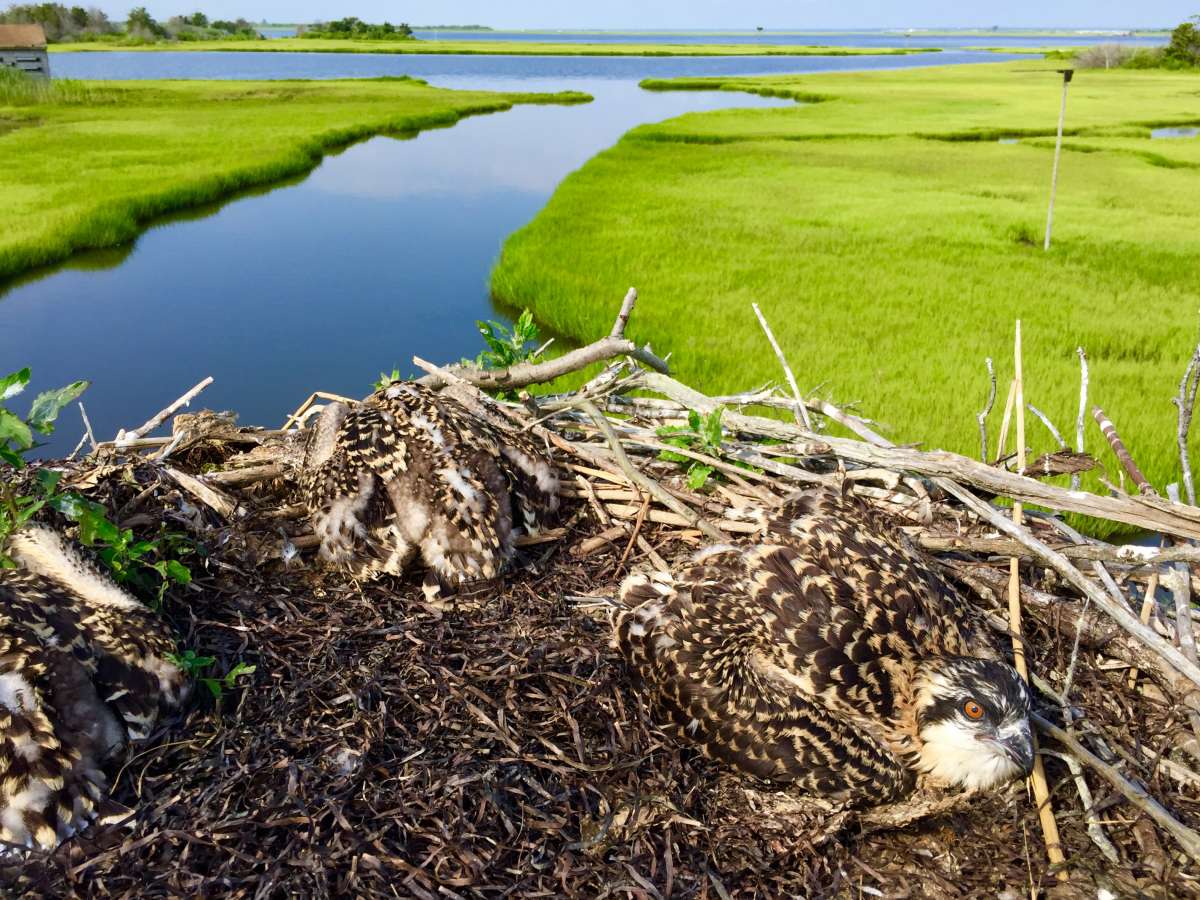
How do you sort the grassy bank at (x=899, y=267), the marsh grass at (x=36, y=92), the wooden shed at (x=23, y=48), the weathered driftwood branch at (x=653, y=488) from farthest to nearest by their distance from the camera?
1. the wooden shed at (x=23, y=48)
2. the marsh grass at (x=36, y=92)
3. the grassy bank at (x=899, y=267)
4. the weathered driftwood branch at (x=653, y=488)

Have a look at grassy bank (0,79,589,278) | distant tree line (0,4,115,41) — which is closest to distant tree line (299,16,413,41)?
distant tree line (0,4,115,41)

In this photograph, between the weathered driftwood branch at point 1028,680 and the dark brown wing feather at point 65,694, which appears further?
the weathered driftwood branch at point 1028,680

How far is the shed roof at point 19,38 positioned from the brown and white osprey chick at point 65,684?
59.0 meters

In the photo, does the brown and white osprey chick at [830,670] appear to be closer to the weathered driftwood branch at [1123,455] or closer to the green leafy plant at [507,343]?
the weathered driftwood branch at [1123,455]

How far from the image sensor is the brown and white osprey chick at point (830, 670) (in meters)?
2.73

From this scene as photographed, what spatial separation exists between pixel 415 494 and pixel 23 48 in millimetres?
59924

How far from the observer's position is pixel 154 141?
29.7m

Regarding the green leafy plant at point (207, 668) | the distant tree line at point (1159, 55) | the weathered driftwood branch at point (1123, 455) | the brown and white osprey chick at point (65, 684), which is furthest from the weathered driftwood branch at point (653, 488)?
the distant tree line at point (1159, 55)

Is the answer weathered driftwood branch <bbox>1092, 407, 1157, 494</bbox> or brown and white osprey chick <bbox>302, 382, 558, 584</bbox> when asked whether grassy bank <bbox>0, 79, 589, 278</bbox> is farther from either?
weathered driftwood branch <bbox>1092, 407, 1157, 494</bbox>

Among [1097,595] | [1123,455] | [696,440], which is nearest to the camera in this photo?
[1097,595]

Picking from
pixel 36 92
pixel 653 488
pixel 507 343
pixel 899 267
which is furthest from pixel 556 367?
pixel 36 92

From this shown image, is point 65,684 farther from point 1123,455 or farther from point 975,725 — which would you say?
point 1123,455

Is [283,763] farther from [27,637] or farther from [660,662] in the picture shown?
[660,662]

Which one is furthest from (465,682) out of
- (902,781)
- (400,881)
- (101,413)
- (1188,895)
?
(101,413)
